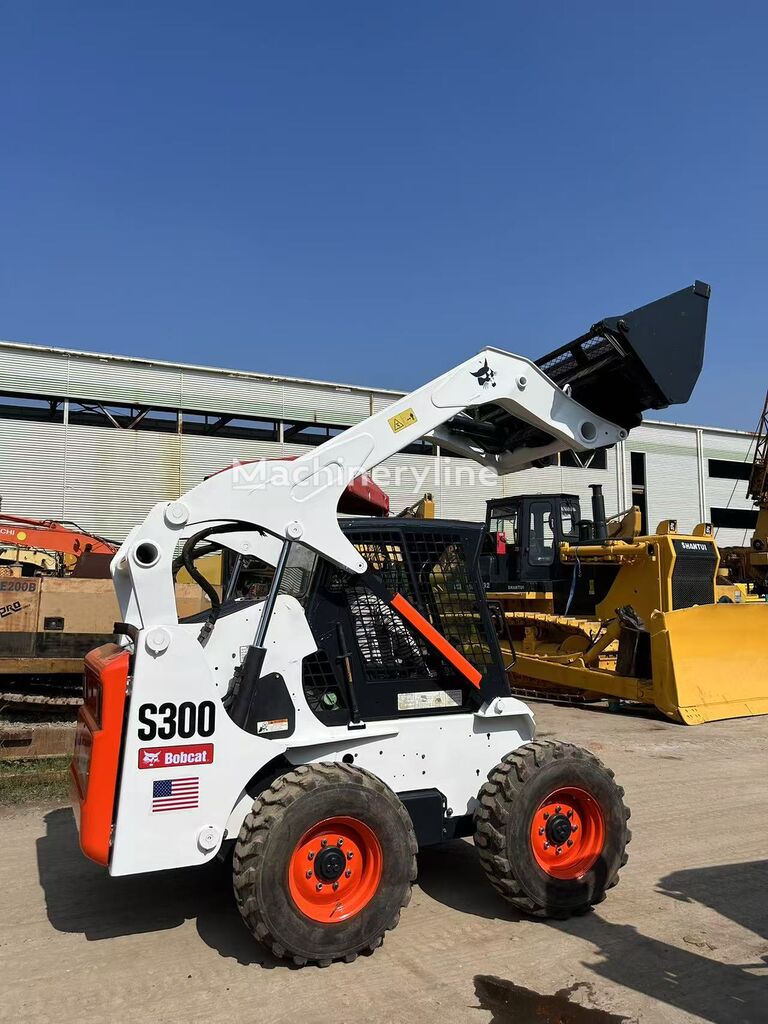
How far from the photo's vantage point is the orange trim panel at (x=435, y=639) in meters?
4.15

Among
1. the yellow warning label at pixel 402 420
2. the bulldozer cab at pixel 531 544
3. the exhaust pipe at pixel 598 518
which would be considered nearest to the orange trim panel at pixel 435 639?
the yellow warning label at pixel 402 420

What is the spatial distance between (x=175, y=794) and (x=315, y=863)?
0.74 metres

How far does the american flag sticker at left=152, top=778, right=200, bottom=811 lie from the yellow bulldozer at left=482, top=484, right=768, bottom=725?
5511 mm

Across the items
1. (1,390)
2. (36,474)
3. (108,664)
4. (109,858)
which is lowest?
(109,858)

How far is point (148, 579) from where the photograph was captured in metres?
3.67

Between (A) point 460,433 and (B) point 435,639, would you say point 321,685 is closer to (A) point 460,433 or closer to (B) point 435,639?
(B) point 435,639

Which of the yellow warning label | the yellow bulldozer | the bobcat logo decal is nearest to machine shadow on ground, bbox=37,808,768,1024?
the yellow warning label

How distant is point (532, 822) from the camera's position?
4.14m

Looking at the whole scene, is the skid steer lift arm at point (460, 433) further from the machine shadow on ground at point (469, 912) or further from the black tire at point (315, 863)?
the machine shadow on ground at point (469, 912)

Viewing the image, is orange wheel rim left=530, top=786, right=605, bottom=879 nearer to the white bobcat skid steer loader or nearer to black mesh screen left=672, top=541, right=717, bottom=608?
the white bobcat skid steer loader

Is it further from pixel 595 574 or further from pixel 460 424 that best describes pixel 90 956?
pixel 595 574

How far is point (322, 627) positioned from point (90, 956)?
6.29 feet

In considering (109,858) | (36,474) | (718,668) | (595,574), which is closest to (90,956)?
(109,858)

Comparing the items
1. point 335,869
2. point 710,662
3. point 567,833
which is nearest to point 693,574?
point 710,662
